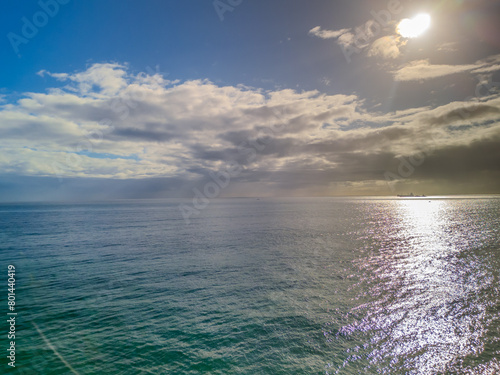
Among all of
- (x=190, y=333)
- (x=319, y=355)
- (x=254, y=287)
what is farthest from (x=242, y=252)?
(x=319, y=355)

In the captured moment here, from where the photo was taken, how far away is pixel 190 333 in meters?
20.9

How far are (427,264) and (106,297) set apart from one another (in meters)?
48.5

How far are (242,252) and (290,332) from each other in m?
31.3

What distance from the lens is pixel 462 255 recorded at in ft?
154

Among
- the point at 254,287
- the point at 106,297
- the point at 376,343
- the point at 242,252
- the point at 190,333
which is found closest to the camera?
the point at 376,343

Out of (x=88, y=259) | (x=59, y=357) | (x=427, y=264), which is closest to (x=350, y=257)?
(x=427, y=264)

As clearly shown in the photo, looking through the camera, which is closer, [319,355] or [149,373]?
[149,373]

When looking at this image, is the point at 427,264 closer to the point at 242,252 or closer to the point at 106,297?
the point at 242,252

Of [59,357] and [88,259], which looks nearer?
[59,357]

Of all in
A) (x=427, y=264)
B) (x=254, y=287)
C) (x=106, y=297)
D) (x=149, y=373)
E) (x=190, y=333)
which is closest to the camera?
(x=149, y=373)

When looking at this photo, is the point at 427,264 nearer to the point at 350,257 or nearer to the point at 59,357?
the point at 350,257

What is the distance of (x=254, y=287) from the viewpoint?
31.8 metres

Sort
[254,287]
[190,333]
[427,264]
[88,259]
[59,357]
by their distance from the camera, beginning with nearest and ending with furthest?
[59,357], [190,333], [254,287], [427,264], [88,259]

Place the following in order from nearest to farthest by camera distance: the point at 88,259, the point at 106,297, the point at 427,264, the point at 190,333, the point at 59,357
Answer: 1. the point at 59,357
2. the point at 190,333
3. the point at 106,297
4. the point at 427,264
5. the point at 88,259
